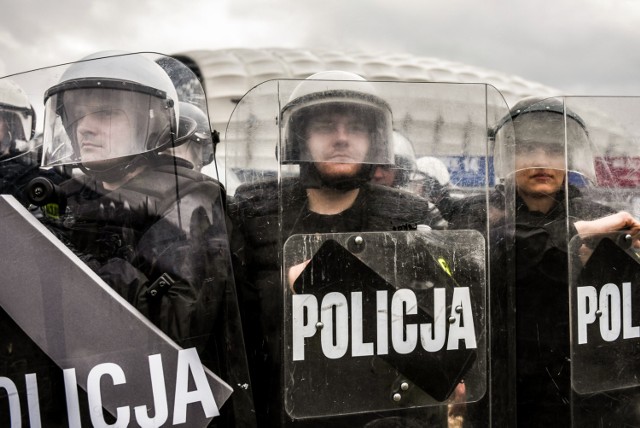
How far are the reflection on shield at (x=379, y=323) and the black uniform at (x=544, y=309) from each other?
0.22 metres

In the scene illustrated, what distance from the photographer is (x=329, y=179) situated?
160 cm

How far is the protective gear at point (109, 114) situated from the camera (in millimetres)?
1478

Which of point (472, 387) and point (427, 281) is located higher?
point (427, 281)

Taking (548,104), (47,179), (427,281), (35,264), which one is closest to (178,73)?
(47,179)

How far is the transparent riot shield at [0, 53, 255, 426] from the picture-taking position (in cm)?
140

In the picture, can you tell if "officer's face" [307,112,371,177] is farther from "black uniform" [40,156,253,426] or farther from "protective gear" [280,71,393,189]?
"black uniform" [40,156,253,426]

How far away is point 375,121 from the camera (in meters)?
1.64

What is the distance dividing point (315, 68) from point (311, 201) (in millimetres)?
931

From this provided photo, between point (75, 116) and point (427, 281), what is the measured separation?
91 centimetres

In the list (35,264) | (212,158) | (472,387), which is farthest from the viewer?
(472,387)

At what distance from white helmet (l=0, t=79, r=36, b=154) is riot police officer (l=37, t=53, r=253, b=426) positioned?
0.04m

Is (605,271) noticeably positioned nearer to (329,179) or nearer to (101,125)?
(329,179)

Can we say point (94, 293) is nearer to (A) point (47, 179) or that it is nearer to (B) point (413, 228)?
(A) point (47, 179)

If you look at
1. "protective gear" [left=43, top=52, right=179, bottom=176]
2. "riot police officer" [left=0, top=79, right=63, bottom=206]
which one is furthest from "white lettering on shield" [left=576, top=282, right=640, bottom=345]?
"riot police officer" [left=0, top=79, right=63, bottom=206]
